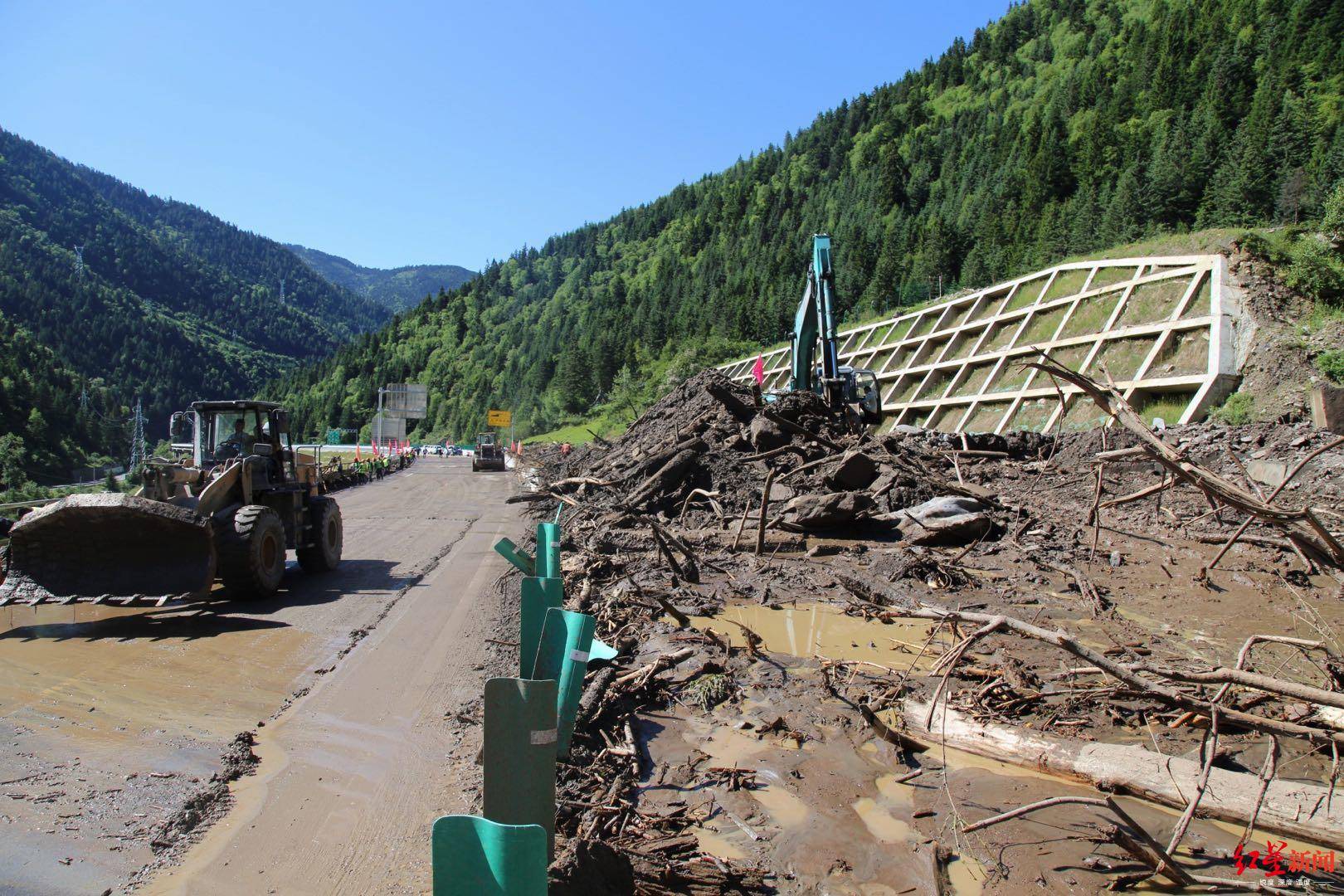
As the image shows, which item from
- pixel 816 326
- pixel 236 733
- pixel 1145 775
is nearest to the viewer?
pixel 1145 775

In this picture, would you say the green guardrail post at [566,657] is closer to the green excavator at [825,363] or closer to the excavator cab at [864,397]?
the green excavator at [825,363]

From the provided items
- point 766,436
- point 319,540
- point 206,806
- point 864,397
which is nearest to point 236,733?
point 206,806

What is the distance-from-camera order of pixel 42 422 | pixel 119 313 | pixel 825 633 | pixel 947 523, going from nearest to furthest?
pixel 825 633, pixel 947 523, pixel 42 422, pixel 119 313

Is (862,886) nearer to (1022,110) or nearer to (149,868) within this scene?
(149,868)

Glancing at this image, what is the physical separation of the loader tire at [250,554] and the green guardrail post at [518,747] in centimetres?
803

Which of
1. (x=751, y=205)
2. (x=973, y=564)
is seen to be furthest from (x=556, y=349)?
(x=973, y=564)

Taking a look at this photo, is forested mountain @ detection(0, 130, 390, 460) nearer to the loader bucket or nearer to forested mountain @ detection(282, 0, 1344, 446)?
forested mountain @ detection(282, 0, 1344, 446)

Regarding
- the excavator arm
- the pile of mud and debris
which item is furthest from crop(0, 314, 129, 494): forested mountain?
the pile of mud and debris

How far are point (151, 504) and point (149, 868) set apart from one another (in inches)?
242

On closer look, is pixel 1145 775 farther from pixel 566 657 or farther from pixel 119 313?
pixel 119 313

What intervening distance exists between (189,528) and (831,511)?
968 cm

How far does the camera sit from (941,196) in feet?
337

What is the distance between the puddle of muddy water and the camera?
7.54 m

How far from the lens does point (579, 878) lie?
10.4ft
